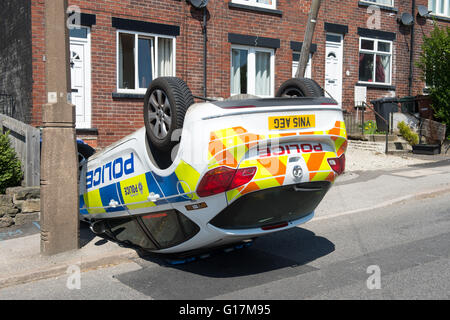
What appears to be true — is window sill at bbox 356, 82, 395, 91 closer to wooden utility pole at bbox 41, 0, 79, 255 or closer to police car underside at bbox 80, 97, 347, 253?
police car underside at bbox 80, 97, 347, 253

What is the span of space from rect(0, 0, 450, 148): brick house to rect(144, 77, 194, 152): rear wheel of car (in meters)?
7.72

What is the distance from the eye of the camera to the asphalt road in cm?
417

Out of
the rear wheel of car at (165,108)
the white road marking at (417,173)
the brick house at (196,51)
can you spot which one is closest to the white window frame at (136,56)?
the brick house at (196,51)

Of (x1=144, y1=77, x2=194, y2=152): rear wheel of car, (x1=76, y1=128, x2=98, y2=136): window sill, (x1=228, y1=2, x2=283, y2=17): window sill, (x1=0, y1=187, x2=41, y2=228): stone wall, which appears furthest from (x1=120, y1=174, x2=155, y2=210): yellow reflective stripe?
(x1=228, y1=2, x2=283, y2=17): window sill

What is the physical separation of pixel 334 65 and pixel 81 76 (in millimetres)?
8920

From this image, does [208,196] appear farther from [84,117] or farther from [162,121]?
[84,117]

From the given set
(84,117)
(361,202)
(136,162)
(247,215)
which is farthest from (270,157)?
(84,117)

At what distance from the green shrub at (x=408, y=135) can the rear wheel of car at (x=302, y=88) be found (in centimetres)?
1053

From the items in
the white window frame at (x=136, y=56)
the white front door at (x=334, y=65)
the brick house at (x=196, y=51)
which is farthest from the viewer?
the white front door at (x=334, y=65)

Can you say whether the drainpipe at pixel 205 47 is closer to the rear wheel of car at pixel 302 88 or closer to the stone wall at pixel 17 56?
the stone wall at pixel 17 56

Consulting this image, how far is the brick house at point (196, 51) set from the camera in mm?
11703

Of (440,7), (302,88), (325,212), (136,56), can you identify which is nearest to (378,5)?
(440,7)

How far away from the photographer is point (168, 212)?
4.48 metres
